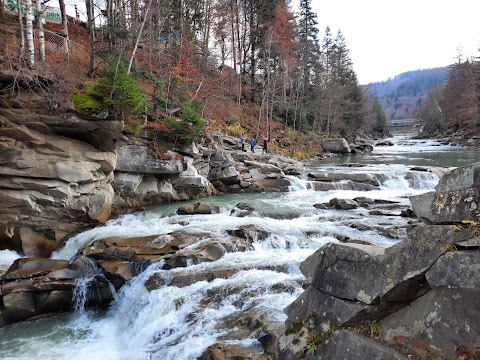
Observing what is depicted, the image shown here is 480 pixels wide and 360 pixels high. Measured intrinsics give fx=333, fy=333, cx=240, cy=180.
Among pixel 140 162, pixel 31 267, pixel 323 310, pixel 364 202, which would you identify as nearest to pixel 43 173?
pixel 31 267

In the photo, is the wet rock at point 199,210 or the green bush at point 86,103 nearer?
the green bush at point 86,103

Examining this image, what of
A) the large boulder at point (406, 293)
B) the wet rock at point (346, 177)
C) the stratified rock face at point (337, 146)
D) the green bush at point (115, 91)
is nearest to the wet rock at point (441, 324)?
the large boulder at point (406, 293)

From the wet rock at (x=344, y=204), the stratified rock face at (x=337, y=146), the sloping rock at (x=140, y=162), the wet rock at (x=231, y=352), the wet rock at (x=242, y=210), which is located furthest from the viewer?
the stratified rock face at (x=337, y=146)

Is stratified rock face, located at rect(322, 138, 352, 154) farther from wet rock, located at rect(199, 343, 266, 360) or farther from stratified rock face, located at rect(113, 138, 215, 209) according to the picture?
wet rock, located at rect(199, 343, 266, 360)

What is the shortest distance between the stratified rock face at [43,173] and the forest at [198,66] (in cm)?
90

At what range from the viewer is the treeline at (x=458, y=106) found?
52.5m

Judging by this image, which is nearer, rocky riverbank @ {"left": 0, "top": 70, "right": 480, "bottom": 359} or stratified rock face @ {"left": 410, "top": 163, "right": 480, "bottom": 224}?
stratified rock face @ {"left": 410, "top": 163, "right": 480, "bottom": 224}

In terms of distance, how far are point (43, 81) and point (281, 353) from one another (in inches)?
488

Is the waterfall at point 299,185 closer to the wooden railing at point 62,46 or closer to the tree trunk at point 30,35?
the wooden railing at point 62,46

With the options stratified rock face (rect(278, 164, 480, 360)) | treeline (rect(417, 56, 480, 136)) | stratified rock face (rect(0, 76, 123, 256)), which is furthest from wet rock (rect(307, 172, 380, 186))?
treeline (rect(417, 56, 480, 136))

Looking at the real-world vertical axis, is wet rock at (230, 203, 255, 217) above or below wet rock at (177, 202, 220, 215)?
below

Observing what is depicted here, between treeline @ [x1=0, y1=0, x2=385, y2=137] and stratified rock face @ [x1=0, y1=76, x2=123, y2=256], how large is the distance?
1.97m

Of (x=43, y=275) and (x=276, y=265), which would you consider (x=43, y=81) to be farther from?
(x=276, y=265)

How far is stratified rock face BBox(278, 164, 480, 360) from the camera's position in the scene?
335 centimetres
